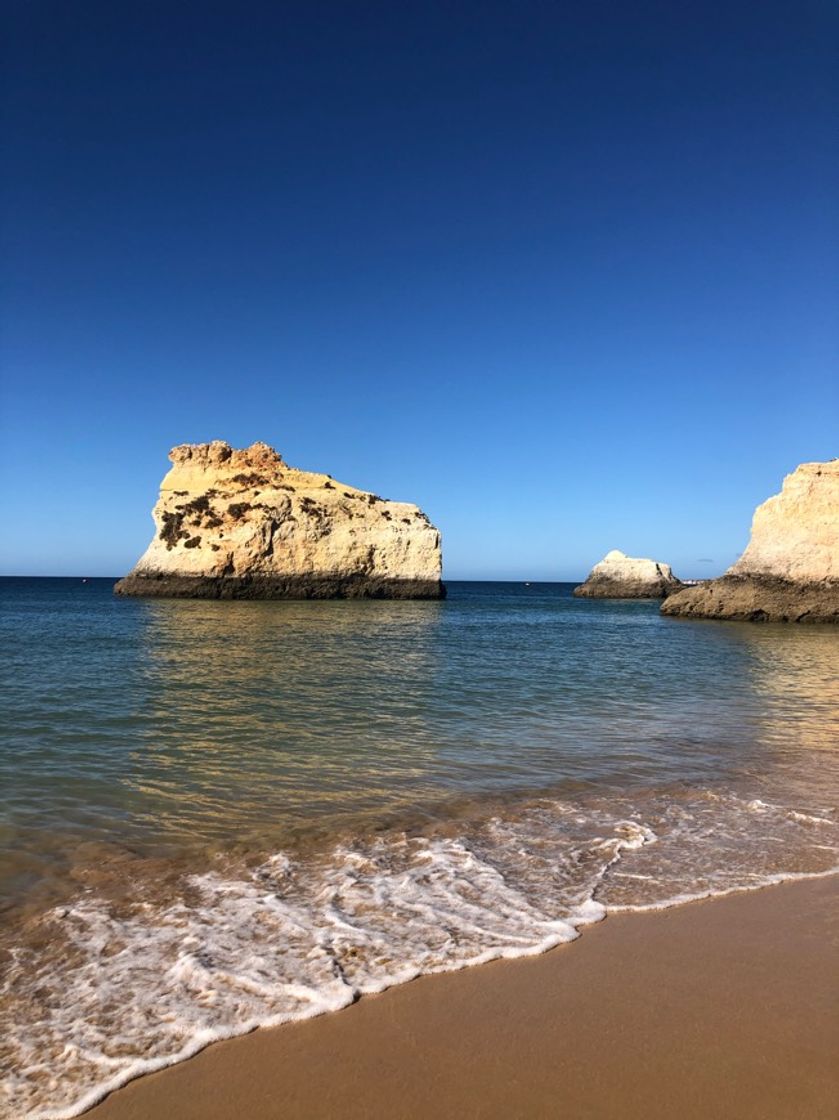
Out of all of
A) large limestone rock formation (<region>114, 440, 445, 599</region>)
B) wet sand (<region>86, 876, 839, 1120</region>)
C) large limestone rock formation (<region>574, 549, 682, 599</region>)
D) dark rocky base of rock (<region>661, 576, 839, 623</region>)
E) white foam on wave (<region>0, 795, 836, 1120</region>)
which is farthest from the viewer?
large limestone rock formation (<region>574, 549, 682, 599</region>)

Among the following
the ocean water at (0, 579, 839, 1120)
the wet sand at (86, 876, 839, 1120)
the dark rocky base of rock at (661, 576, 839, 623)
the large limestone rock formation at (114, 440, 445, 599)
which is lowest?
the ocean water at (0, 579, 839, 1120)

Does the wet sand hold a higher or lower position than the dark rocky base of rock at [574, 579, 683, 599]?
lower

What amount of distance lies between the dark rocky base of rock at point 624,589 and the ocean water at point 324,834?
227 feet

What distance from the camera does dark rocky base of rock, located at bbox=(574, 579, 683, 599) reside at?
267 ft

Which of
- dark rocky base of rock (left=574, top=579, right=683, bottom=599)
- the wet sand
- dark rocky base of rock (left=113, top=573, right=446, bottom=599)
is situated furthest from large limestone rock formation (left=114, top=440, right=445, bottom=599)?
the wet sand

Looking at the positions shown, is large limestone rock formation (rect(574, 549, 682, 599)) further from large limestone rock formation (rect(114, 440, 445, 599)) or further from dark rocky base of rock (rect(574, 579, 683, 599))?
large limestone rock formation (rect(114, 440, 445, 599))

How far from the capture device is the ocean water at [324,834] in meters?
3.36

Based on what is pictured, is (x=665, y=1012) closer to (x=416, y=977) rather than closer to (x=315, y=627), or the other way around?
(x=416, y=977)

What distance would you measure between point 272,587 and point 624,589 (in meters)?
43.6

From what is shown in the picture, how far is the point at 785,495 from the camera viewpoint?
39.2m

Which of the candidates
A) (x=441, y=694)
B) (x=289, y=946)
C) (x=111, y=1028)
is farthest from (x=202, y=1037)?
(x=441, y=694)

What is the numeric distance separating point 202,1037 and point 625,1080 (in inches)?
67.2

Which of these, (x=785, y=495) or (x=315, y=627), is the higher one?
(x=785, y=495)

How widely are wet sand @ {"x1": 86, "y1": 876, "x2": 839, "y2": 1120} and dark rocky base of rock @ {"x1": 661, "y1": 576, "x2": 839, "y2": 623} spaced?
130 ft
